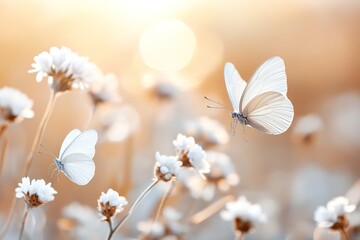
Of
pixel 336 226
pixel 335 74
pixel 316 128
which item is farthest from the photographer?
pixel 335 74

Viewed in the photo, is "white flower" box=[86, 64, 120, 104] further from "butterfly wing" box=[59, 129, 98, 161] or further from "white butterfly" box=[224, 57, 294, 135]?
"butterfly wing" box=[59, 129, 98, 161]

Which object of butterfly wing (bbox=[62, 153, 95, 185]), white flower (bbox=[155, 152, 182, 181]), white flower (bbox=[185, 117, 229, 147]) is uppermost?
white flower (bbox=[185, 117, 229, 147])

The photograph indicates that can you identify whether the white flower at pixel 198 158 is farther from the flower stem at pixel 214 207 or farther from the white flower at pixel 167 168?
the flower stem at pixel 214 207

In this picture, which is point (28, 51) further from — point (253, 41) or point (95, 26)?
point (253, 41)

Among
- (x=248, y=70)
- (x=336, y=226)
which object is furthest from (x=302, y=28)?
(x=336, y=226)

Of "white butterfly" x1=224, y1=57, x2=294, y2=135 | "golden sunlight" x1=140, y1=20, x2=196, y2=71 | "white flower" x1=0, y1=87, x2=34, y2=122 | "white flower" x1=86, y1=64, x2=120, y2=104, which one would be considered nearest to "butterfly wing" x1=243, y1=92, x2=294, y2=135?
"white butterfly" x1=224, y1=57, x2=294, y2=135

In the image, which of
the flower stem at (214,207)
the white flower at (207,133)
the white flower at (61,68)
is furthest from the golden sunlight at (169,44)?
the white flower at (61,68)
